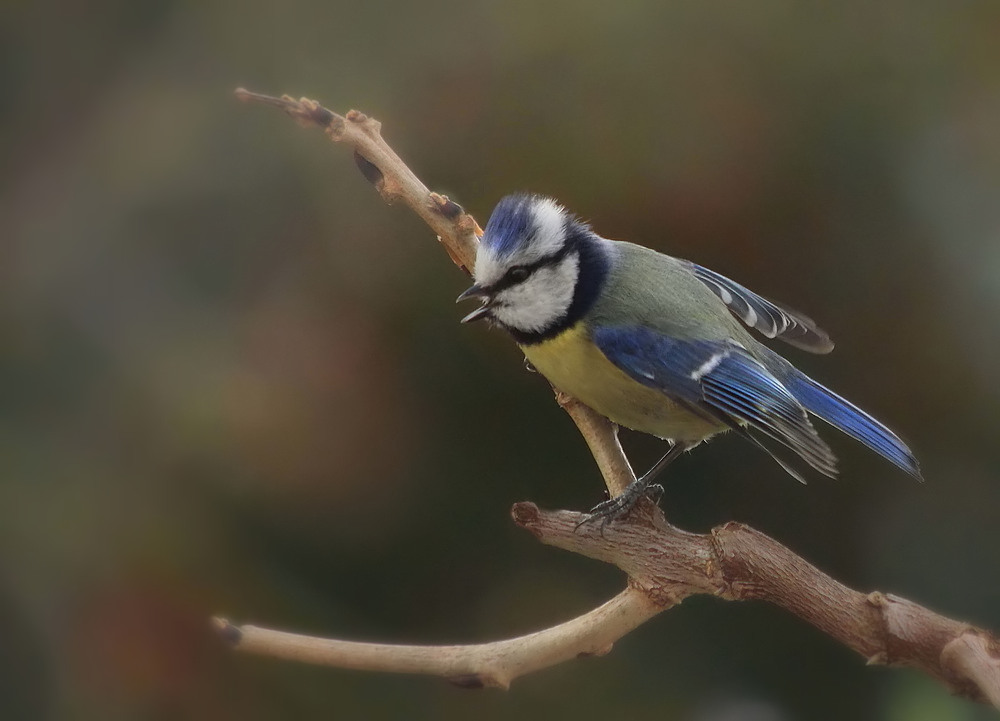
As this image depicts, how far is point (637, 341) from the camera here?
776mm

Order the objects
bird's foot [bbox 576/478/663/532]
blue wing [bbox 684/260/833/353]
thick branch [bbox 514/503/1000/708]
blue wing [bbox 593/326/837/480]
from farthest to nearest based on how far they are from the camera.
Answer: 1. blue wing [bbox 684/260/833/353]
2. blue wing [bbox 593/326/837/480]
3. bird's foot [bbox 576/478/663/532]
4. thick branch [bbox 514/503/1000/708]

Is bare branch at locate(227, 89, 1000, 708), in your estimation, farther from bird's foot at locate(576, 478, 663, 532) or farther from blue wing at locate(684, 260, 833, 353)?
blue wing at locate(684, 260, 833, 353)

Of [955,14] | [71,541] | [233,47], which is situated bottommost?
[71,541]

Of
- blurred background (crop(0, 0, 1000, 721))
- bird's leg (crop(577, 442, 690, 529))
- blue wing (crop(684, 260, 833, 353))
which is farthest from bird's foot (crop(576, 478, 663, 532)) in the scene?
blue wing (crop(684, 260, 833, 353))

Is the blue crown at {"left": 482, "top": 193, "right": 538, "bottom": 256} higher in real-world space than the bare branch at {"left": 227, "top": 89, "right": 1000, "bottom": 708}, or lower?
higher

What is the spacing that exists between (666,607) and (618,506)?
78 mm

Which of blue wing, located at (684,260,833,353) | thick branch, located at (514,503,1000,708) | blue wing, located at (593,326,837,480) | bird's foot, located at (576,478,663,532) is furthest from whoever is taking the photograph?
blue wing, located at (684,260,833,353)

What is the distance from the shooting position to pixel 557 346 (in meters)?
0.79

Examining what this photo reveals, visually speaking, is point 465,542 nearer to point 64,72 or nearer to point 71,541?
point 71,541

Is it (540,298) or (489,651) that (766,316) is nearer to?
(540,298)

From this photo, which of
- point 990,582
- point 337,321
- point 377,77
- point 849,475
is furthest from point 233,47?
point 990,582

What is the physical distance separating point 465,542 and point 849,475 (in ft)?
1.09

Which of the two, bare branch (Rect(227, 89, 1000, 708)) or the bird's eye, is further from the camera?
the bird's eye

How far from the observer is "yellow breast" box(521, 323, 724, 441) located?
0.77 m
